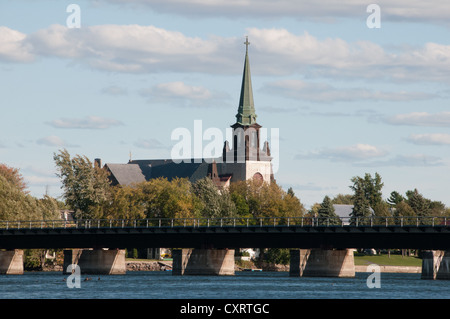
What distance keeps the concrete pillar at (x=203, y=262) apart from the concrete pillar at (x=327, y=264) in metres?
10.2

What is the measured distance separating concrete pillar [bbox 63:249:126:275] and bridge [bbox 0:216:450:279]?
13 cm

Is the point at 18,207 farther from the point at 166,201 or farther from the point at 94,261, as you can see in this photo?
the point at 166,201

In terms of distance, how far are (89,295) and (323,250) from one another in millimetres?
42496

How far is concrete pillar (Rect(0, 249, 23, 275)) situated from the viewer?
13762 centimetres

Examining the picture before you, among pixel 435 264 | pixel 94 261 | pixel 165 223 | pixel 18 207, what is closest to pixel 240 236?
pixel 94 261

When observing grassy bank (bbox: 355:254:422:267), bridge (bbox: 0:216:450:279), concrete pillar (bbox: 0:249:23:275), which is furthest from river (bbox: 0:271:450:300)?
grassy bank (bbox: 355:254:422:267)

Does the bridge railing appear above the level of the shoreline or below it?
above

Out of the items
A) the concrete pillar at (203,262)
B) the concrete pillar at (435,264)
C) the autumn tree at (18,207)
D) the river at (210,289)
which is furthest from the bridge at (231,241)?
the autumn tree at (18,207)

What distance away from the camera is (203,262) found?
133 meters

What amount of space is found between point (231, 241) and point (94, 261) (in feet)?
61.6

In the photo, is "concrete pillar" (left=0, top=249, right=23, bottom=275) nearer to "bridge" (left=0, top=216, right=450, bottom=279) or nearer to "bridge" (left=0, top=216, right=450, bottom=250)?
"bridge" (left=0, top=216, right=450, bottom=279)
